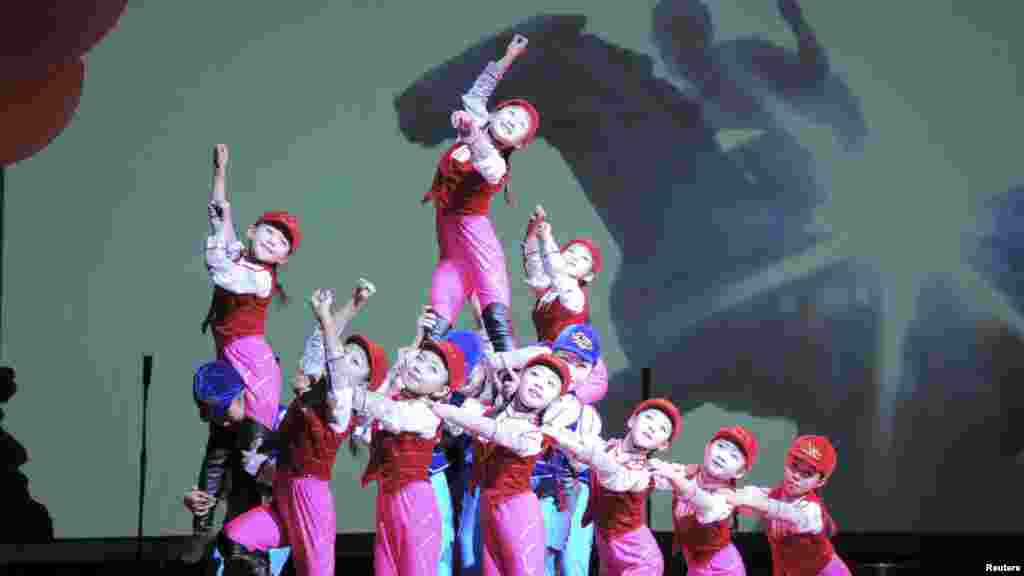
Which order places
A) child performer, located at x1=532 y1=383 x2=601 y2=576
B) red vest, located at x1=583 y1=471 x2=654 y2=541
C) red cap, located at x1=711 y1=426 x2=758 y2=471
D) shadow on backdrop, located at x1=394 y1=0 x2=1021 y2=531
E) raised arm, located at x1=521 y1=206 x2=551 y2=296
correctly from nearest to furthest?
red vest, located at x1=583 y1=471 x2=654 y2=541 → red cap, located at x1=711 y1=426 x2=758 y2=471 → child performer, located at x1=532 y1=383 x2=601 y2=576 → raised arm, located at x1=521 y1=206 x2=551 y2=296 → shadow on backdrop, located at x1=394 y1=0 x2=1021 y2=531

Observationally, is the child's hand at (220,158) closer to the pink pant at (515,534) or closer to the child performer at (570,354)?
the child performer at (570,354)

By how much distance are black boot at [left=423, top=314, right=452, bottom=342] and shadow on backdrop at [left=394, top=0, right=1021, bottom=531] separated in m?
2.91

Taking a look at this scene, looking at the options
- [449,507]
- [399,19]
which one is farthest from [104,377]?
[449,507]

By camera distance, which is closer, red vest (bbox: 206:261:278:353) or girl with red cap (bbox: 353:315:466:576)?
girl with red cap (bbox: 353:315:466:576)

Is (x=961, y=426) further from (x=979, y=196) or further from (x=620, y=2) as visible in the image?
(x=620, y=2)

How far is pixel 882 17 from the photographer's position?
1029 centimetres

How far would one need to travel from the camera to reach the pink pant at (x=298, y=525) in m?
5.95

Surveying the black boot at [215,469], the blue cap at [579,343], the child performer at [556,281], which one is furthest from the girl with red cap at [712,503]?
the black boot at [215,469]

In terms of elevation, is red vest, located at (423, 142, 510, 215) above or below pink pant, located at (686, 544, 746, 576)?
above

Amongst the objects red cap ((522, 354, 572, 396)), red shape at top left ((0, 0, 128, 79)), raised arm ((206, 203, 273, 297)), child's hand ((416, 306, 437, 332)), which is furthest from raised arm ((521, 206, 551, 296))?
red shape at top left ((0, 0, 128, 79))

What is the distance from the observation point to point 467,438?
22.0ft

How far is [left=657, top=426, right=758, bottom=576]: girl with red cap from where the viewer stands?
20.8ft

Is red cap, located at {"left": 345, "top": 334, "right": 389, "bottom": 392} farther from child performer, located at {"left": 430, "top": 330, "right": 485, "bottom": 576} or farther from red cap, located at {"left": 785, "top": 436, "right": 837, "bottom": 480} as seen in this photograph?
red cap, located at {"left": 785, "top": 436, "right": 837, "bottom": 480}

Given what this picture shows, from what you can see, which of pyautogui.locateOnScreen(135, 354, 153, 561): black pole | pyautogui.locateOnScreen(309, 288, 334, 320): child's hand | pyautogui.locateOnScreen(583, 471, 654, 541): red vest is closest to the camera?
pyautogui.locateOnScreen(309, 288, 334, 320): child's hand
